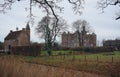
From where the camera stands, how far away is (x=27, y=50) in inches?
2478

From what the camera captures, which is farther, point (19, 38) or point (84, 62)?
point (19, 38)

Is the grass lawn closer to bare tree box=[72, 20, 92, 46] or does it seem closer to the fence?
the fence

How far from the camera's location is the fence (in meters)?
61.6

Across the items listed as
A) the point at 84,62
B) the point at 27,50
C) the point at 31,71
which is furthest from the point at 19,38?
the point at 31,71

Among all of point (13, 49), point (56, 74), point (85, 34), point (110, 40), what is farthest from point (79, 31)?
point (56, 74)

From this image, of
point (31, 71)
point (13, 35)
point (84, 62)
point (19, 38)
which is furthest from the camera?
point (13, 35)

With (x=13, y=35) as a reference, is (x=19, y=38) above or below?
below

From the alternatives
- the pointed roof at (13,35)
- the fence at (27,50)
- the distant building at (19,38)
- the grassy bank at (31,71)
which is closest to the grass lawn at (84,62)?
the grassy bank at (31,71)

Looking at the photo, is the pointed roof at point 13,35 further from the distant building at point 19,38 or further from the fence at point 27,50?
the fence at point 27,50

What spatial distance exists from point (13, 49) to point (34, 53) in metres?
5.06

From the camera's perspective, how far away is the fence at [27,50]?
2426 inches

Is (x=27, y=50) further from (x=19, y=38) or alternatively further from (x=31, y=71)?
(x=31, y=71)

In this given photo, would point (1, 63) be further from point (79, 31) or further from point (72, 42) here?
point (72, 42)

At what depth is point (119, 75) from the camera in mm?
23109
